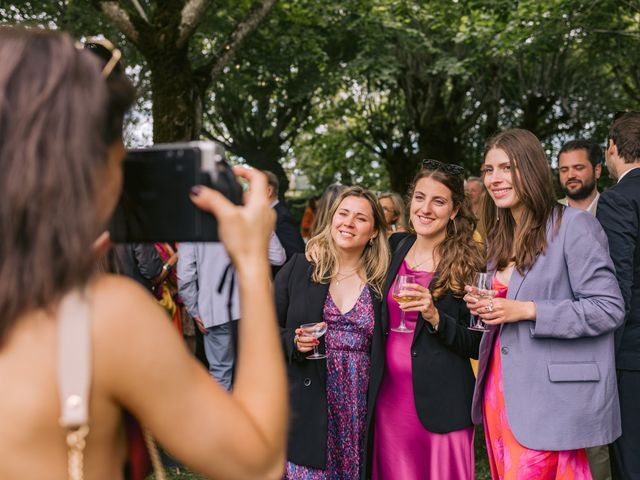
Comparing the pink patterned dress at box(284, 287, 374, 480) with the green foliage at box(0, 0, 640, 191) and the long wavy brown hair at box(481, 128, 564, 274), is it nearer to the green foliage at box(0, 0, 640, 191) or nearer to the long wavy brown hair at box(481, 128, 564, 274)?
the long wavy brown hair at box(481, 128, 564, 274)

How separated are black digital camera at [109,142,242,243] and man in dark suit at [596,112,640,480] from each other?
9.89ft

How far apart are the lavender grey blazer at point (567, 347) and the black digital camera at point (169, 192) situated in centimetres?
229

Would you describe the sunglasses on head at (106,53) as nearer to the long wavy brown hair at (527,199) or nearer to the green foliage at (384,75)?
the long wavy brown hair at (527,199)

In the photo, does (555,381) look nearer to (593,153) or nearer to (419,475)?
(419,475)

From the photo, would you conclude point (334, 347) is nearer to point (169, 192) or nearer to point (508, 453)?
point (508, 453)

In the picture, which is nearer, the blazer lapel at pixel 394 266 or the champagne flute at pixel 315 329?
the champagne flute at pixel 315 329

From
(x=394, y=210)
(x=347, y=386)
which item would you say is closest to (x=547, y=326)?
(x=347, y=386)

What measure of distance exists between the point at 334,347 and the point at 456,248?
0.94m

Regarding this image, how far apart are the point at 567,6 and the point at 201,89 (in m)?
5.07

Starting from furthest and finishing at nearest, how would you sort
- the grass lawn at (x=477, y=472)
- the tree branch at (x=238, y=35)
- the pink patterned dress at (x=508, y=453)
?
the tree branch at (x=238, y=35)
the grass lawn at (x=477, y=472)
the pink patterned dress at (x=508, y=453)

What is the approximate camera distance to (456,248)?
4129mm

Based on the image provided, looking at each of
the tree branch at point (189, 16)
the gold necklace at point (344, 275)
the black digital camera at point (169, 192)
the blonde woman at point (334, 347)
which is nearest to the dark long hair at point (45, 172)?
the black digital camera at point (169, 192)

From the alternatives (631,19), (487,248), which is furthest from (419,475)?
(631,19)

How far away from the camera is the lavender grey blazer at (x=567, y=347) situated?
3.32 metres
